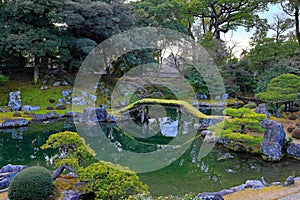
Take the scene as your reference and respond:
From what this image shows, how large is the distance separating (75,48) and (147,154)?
17.8 meters

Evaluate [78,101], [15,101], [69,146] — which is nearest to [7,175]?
[69,146]

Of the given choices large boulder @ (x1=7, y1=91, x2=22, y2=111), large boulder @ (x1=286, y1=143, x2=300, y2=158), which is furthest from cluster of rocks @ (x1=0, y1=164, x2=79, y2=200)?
large boulder @ (x1=7, y1=91, x2=22, y2=111)

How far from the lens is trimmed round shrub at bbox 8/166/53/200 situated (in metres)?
6.25

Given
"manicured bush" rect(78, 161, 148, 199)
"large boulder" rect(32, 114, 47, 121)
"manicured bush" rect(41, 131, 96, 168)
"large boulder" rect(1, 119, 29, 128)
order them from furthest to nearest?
"large boulder" rect(32, 114, 47, 121) → "large boulder" rect(1, 119, 29, 128) → "manicured bush" rect(41, 131, 96, 168) → "manicured bush" rect(78, 161, 148, 199)

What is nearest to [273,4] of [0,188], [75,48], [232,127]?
[75,48]

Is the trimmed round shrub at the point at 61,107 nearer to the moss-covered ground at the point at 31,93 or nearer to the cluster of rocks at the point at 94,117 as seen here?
the moss-covered ground at the point at 31,93

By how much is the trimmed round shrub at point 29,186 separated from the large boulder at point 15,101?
16649 mm

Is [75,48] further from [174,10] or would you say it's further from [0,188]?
[0,188]

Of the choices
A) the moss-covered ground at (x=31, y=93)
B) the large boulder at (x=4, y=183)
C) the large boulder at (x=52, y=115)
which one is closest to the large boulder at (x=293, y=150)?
the large boulder at (x=4, y=183)

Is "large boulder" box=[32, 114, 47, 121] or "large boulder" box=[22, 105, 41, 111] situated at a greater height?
"large boulder" box=[22, 105, 41, 111]

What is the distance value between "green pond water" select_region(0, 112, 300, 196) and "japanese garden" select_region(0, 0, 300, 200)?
6 centimetres

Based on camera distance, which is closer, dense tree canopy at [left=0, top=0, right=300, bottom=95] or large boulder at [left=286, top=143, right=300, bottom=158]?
large boulder at [left=286, top=143, right=300, bottom=158]

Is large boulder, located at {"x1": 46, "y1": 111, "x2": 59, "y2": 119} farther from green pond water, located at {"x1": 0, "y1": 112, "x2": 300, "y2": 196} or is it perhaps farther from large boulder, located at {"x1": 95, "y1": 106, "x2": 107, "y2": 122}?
large boulder, located at {"x1": 95, "y1": 106, "x2": 107, "y2": 122}

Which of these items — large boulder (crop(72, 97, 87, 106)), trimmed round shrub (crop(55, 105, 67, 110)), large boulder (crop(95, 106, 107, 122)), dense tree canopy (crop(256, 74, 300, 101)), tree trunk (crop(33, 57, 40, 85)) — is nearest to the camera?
dense tree canopy (crop(256, 74, 300, 101))
